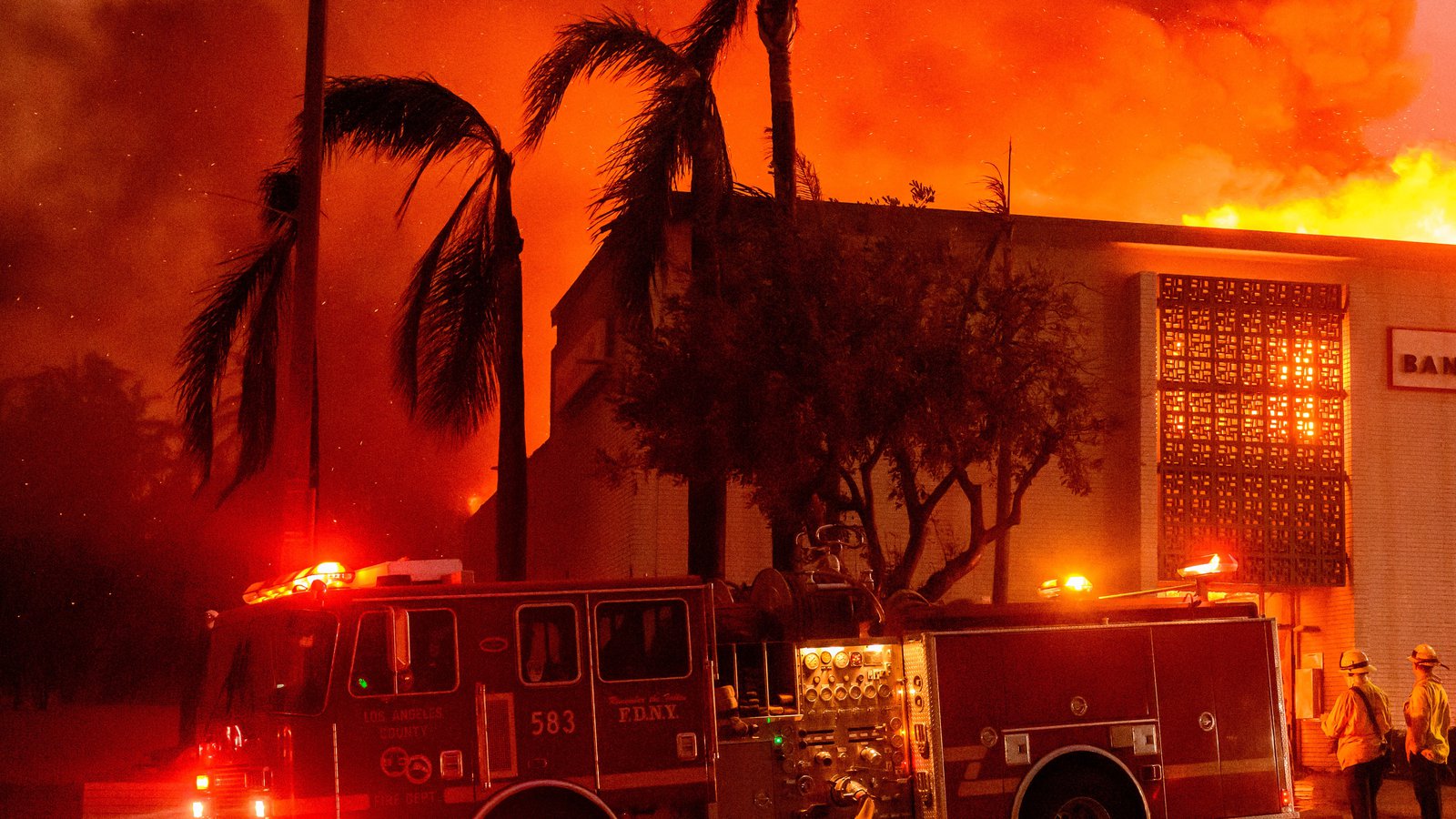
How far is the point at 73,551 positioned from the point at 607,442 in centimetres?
2134

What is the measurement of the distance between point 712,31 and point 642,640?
10484 millimetres

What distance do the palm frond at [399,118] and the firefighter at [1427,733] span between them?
11.7 m

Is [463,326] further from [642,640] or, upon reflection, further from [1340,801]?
[1340,801]

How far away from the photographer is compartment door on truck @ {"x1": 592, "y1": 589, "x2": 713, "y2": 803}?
34.2 feet

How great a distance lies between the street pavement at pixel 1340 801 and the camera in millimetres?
17528

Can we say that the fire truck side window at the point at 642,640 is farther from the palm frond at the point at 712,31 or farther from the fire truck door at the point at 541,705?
the palm frond at the point at 712,31

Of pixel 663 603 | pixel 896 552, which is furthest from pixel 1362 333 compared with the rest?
pixel 663 603

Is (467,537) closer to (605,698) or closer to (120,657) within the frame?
(120,657)

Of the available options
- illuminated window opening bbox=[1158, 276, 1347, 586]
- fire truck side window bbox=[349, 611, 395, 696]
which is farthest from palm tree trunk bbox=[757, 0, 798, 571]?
fire truck side window bbox=[349, 611, 395, 696]

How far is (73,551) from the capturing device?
40062mm

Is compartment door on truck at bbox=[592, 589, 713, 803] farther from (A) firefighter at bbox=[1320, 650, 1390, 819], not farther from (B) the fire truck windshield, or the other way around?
(A) firefighter at bbox=[1320, 650, 1390, 819]


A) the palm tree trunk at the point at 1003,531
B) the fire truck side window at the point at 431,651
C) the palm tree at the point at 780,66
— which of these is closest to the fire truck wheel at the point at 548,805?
the fire truck side window at the point at 431,651

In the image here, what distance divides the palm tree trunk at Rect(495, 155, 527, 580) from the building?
341 cm

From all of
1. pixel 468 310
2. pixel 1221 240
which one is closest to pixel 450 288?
pixel 468 310
